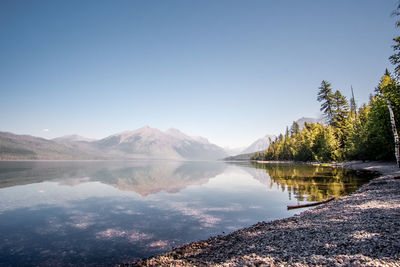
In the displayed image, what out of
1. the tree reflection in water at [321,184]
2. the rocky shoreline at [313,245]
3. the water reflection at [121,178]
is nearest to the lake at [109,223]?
the tree reflection in water at [321,184]

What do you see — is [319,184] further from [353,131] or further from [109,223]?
[353,131]

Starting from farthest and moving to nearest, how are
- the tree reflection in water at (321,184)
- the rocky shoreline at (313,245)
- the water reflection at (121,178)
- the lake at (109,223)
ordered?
the water reflection at (121,178) < the tree reflection in water at (321,184) < the lake at (109,223) < the rocky shoreline at (313,245)

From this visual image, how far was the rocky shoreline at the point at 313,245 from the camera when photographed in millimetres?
7309

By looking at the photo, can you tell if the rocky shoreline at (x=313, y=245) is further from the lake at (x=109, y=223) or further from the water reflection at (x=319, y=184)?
the water reflection at (x=319, y=184)

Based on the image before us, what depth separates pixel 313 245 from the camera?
29.0 feet

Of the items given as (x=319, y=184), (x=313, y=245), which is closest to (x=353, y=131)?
(x=319, y=184)

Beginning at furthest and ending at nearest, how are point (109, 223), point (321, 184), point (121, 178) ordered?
point (121, 178), point (321, 184), point (109, 223)

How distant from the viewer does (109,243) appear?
13.0m

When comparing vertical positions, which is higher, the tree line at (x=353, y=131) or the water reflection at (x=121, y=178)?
the tree line at (x=353, y=131)

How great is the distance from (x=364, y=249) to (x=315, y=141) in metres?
86.8

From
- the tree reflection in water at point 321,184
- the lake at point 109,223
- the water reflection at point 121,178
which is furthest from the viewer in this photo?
the water reflection at point 121,178

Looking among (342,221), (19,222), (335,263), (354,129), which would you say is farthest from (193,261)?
(354,129)

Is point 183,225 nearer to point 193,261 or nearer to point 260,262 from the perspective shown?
point 193,261

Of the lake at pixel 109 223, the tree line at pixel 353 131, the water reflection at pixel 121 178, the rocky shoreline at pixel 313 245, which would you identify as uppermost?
the tree line at pixel 353 131
